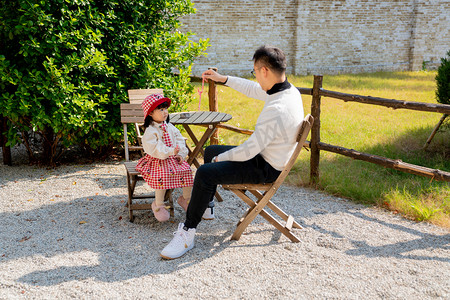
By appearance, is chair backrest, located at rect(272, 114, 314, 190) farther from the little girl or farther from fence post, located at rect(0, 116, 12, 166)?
fence post, located at rect(0, 116, 12, 166)

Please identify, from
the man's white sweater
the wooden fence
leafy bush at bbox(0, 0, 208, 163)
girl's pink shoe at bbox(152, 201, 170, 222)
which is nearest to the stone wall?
leafy bush at bbox(0, 0, 208, 163)

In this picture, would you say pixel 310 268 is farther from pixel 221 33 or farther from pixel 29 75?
pixel 221 33

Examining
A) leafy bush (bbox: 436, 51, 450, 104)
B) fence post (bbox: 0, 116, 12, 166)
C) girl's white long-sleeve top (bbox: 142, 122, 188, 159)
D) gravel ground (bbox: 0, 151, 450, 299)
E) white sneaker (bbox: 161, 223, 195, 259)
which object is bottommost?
gravel ground (bbox: 0, 151, 450, 299)

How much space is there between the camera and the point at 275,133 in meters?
3.49

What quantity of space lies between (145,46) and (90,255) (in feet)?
11.0

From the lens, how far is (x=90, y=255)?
3754mm

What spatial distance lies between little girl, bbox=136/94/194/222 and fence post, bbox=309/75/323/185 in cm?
190

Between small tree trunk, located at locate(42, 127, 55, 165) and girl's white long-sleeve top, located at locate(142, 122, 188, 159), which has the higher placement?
girl's white long-sleeve top, located at locate(142, 122, 188, 159)

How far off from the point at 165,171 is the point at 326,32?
14.0 metres

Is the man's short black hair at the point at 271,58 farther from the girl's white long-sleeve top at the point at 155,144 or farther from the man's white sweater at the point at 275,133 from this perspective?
the girl's white long-sleeve top at the point at 155,144

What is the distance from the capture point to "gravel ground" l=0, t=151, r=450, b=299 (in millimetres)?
3186

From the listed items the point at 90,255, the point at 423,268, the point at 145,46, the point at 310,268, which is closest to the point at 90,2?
the point at 145,46

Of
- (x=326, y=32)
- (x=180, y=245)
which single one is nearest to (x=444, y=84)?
(x=180, y=245)

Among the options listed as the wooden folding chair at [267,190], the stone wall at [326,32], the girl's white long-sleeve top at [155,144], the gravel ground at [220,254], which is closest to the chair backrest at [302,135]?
the wooden folding chair at [267,190]
